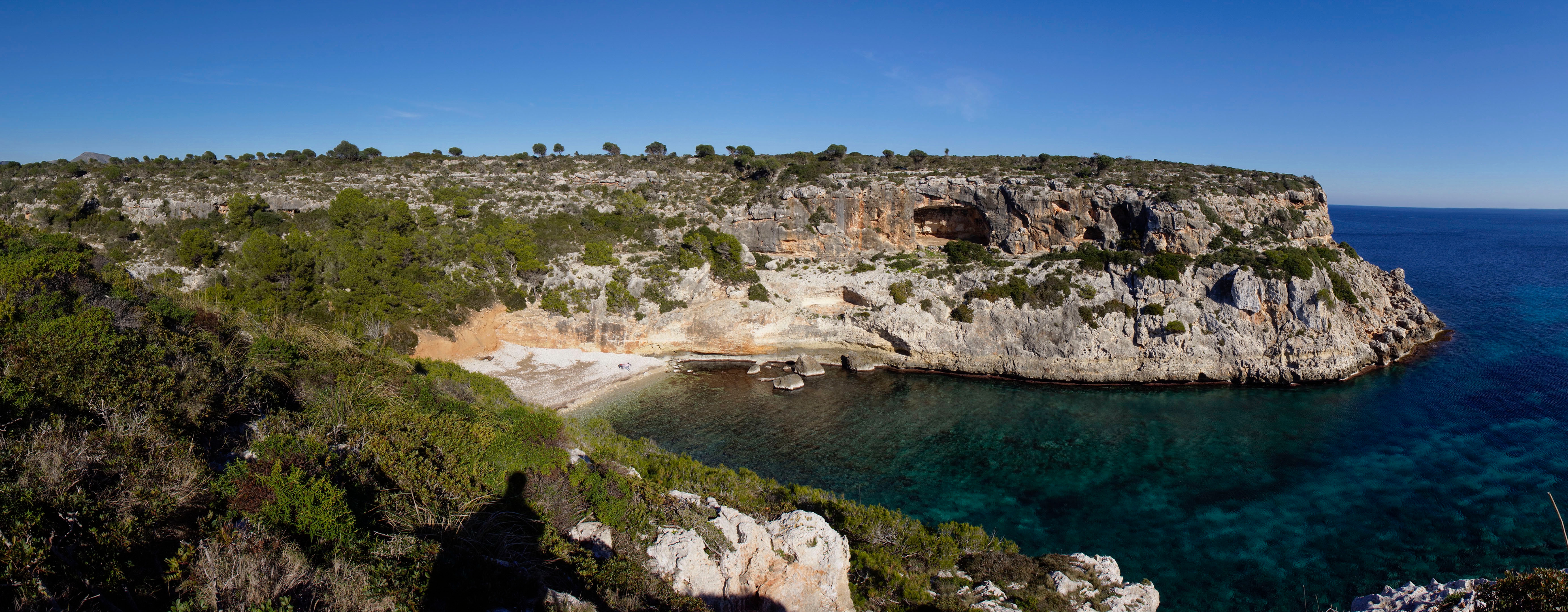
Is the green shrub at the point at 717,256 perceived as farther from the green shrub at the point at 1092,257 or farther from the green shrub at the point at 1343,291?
the green shrub at the point at 1343,291

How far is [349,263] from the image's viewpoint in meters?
27.5

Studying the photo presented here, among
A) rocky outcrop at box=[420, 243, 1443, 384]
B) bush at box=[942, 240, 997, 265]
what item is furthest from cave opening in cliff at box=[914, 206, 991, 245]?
rocky outcrop at box=[420, 243, 1443, 384]

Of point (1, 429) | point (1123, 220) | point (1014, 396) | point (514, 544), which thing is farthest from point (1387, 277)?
point (1, 429)

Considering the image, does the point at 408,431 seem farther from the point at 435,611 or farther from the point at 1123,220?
the point at 1123,220

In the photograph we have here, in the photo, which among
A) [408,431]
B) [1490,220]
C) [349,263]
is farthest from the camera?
[1490,220]

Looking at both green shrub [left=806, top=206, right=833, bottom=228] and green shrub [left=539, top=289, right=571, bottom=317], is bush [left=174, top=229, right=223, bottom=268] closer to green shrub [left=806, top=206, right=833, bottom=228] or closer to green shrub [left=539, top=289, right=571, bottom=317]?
green shrub [left=539, top=289, right=571, bottom=317]

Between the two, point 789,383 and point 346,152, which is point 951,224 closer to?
point 789,383

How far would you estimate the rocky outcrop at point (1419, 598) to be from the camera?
33.8 feet

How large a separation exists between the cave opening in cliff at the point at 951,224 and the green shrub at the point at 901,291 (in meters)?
7.79

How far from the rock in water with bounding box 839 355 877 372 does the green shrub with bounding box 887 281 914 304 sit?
11.4 feet

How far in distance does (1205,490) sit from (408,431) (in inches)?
849

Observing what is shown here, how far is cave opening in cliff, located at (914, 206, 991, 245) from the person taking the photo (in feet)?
129

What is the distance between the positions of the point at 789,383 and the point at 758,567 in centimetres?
1894

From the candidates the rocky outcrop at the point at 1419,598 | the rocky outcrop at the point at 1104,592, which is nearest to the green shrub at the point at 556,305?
the rocky outcrop at the point at 1104,592
